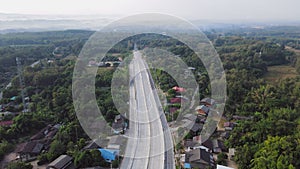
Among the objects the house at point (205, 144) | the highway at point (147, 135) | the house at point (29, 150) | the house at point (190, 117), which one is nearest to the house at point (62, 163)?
the house at point (29, 150)

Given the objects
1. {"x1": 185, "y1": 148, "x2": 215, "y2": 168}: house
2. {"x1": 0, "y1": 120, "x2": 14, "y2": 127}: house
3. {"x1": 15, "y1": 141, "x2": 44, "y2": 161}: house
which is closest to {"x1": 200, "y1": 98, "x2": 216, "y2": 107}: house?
{"x1": 185, "y1": 148, "x2": 215, "y2": 168}: house

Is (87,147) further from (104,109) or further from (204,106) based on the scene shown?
(204,106)

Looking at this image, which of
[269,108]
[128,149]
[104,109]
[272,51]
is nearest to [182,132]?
[128,149]

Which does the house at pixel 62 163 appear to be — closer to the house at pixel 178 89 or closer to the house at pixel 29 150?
Answer: the house at pixel 29 150

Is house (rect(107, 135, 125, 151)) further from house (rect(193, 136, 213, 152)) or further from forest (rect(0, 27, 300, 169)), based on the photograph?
house (rect(193, 136, 213, 152))

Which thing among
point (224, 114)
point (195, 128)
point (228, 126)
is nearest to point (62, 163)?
point (195, 128)

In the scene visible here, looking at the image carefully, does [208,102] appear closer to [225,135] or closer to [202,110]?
[202,110]
